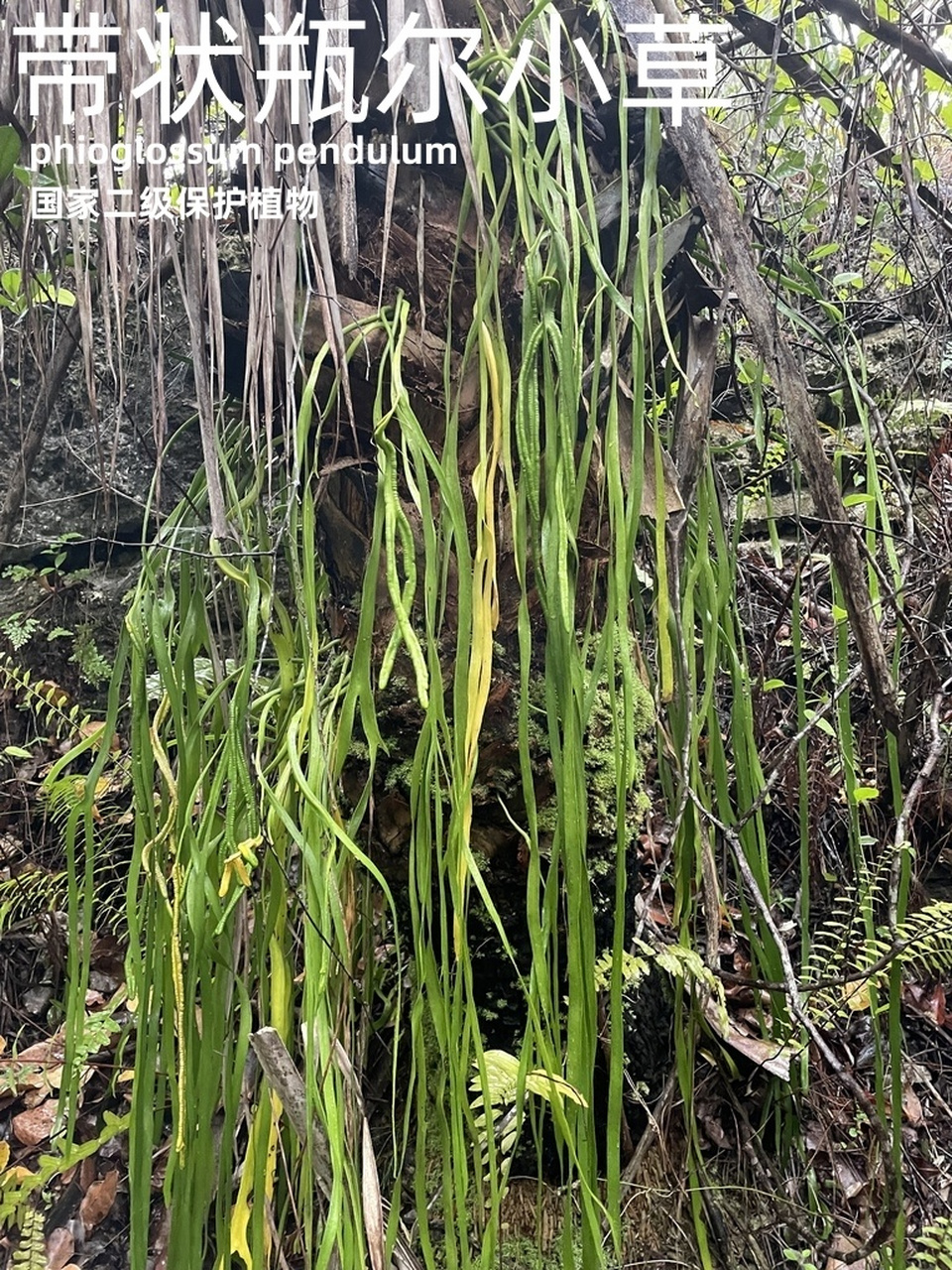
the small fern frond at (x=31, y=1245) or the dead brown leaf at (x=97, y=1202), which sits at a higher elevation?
the small fern frond at (x=31, y=1245)

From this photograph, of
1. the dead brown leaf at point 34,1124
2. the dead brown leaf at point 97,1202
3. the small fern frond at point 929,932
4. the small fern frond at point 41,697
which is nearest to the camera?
the small fern frond at point 929,932

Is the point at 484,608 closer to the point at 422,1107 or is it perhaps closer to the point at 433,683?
the point at 433,683

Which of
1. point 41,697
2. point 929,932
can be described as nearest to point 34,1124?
point 41,697

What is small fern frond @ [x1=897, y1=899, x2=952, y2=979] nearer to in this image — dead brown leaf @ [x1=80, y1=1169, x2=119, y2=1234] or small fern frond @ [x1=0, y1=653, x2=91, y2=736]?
dead brown leaf @ [x1=80, y1=1169, x2=119, y2=1234]

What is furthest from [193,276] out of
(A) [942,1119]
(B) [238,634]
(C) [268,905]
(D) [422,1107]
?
(A) [942,1119]

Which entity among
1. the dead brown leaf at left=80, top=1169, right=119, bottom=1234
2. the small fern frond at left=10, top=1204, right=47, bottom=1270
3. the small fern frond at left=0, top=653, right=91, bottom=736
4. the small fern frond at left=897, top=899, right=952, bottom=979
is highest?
the small fern frond at left=0, top=653, right=91, bottom=736

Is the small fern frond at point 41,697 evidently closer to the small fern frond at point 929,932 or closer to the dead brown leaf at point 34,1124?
the dead brown leaf at point 34,1124

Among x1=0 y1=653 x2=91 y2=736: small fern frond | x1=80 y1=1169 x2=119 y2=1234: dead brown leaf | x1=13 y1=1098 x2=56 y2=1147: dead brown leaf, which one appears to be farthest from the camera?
x1=0 y1=653 x2=91 y2=736: small fern frond

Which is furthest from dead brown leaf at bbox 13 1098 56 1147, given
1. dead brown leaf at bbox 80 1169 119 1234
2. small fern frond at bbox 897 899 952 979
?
small fern frond at bbox 897 899 952 979

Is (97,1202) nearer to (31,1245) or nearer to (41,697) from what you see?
(31,1245)

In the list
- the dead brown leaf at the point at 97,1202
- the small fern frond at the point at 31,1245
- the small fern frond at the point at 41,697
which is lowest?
the dead brown leaf at the point at 97,1202

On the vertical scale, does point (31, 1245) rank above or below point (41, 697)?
below

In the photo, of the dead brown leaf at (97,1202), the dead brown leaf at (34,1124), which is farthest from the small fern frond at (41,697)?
the dead brown leaf at (97,1202)

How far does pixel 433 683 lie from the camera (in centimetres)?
65
